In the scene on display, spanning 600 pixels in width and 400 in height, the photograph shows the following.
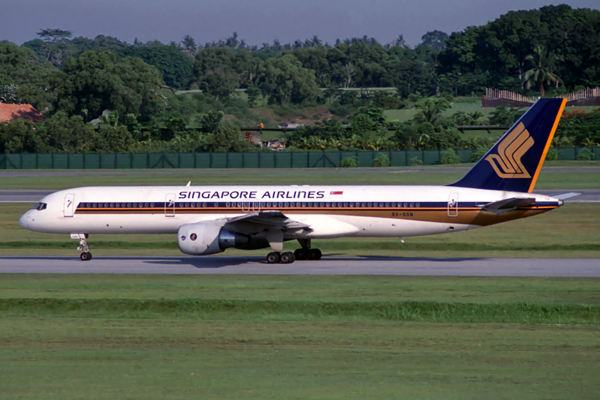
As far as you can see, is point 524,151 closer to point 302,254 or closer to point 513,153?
point 513,153

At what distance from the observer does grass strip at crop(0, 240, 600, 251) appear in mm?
36406

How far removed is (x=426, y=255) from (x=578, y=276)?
8.95 m

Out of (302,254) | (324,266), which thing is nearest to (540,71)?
(302,254)

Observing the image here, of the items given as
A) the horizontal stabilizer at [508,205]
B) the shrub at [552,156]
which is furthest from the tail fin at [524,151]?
the shrub at [552,156]

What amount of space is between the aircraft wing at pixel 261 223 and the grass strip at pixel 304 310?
8.53 metres

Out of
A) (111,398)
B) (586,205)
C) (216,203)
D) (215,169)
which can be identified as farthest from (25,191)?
(111,398)

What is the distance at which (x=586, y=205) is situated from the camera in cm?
5362

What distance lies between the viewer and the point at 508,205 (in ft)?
98.1

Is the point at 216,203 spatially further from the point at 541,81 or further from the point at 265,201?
the point at 541,81

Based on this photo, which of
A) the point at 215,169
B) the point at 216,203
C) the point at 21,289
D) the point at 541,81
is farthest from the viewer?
the point at 541,81

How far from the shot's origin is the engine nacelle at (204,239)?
3042 cm

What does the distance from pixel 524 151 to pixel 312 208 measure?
8937 millimetres

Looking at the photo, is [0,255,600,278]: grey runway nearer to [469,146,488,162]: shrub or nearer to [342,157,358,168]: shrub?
[469,146,488,162]: shrub

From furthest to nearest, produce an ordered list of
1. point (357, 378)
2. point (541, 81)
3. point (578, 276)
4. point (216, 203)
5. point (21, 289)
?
point (541, 81)
point (216, 203)
point (578, 276)
point (21, 289)
point (357, 378)
